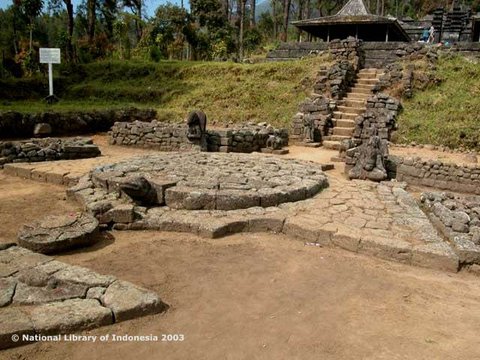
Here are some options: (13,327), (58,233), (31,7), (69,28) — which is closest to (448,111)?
(58,233)

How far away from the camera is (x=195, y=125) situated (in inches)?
→ 479

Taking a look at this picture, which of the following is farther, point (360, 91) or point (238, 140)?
point (360, 91)

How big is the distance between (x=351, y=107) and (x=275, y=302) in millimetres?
13759

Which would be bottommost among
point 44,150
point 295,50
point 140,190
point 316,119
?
point 140,190

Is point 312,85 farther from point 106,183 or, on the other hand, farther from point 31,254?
point 31,254

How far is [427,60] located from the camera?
56.3 ft

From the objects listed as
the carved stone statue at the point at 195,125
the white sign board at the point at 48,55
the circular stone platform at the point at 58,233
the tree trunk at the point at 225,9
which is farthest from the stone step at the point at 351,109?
the tree trunk at the point at 225,9

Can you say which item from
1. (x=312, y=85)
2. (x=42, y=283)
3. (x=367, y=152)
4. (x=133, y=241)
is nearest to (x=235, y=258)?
(x=133, y=241)

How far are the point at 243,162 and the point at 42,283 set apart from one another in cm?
586

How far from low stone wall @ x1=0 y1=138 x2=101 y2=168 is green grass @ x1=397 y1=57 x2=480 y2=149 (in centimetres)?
1051

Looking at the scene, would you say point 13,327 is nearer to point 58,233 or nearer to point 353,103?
point 58,233

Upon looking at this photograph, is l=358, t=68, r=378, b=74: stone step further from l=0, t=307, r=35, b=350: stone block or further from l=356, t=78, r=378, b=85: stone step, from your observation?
l=0, t=307, r=35, b=350: stone block

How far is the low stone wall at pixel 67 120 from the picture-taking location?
12.9 m

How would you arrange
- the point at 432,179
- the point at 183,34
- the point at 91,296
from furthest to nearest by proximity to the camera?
1. the point at 183,34
2. the point at 432,179
3. the point at 91,296
